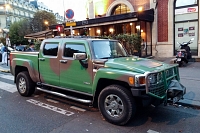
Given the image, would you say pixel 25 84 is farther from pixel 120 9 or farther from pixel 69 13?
→ pixel 120 9

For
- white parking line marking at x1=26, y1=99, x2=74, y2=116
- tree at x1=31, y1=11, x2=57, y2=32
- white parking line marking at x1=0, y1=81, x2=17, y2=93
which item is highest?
tree at x1=31, y1=11, x2=57, y2=32

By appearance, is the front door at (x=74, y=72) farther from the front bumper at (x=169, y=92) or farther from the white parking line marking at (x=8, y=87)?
the white parking line marking at (x=8, y=87)

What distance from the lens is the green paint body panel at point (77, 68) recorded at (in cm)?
400

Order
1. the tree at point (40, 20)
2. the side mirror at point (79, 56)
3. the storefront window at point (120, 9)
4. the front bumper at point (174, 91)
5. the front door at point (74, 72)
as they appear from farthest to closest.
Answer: the tree at point (40, 20), the storefront window at point (120, 9), the front door at point (74, 72), the side mirror at point (79, 56), the front bumper at point (174, 91)

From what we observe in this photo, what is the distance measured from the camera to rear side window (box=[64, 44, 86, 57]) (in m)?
4.83

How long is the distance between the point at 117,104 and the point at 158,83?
98 cm

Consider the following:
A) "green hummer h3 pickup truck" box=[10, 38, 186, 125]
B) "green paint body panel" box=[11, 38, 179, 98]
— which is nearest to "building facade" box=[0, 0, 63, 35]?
"green paint body panel" box=[11, 38, 179, 98]

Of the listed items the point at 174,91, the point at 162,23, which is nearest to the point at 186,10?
the point at 162,23

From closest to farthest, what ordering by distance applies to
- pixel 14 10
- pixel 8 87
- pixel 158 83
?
pixel 158 83, pixel 8 87, pixel 14 10

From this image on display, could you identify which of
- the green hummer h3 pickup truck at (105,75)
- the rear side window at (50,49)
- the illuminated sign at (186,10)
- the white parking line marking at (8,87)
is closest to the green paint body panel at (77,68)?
the green hummer h3 pickup truck at (105,75)

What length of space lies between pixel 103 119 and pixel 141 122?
34.6 inches

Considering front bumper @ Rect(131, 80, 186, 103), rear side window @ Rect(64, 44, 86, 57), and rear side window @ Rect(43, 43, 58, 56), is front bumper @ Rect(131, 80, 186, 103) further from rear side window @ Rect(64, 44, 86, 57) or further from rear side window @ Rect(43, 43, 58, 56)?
rear side window @ Rect(43, 43, 58, 56)

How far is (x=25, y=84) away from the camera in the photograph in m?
6.32

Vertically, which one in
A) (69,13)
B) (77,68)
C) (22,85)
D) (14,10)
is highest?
(14,10)
